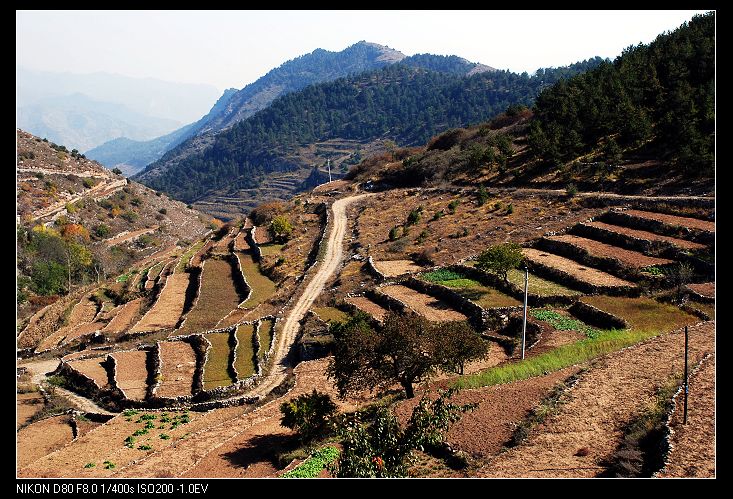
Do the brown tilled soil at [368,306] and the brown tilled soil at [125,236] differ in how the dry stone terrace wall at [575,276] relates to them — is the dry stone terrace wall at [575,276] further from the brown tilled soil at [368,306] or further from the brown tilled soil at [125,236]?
the brown tilled soil at [125,236]

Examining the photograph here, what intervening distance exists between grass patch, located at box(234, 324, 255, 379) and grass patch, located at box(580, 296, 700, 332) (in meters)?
19.8

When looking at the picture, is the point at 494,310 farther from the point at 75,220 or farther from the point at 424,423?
the point at 75,220

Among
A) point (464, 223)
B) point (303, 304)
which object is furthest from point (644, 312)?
point (464, 223)

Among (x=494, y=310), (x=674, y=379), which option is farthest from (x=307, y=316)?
(x=674, y=379)

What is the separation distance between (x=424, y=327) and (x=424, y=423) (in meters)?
7.86

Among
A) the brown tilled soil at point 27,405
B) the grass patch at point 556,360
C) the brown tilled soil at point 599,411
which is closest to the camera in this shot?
the brown tilled soil at point 599,411

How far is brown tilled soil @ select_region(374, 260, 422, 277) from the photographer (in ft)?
153

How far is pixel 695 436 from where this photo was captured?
15.6m

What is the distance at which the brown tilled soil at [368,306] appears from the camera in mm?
38219

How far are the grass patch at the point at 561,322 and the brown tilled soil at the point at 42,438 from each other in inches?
976

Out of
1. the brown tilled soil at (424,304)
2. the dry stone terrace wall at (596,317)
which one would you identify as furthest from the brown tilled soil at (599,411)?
the brown tilled soil at (424,304)

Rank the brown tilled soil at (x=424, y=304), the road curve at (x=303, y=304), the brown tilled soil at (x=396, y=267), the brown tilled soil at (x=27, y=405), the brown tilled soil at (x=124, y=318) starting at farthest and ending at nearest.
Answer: the brown tilled soil at (x=396, y=267), the brown tilled soil at (x=124, y=318), the brown tilled soil at (x=424, y=304), the road curve at (x=303, y=304), the brown tilled soil at (x=27, y=405)

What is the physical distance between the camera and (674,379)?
1989 cm

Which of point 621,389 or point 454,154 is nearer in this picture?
point 621,389
